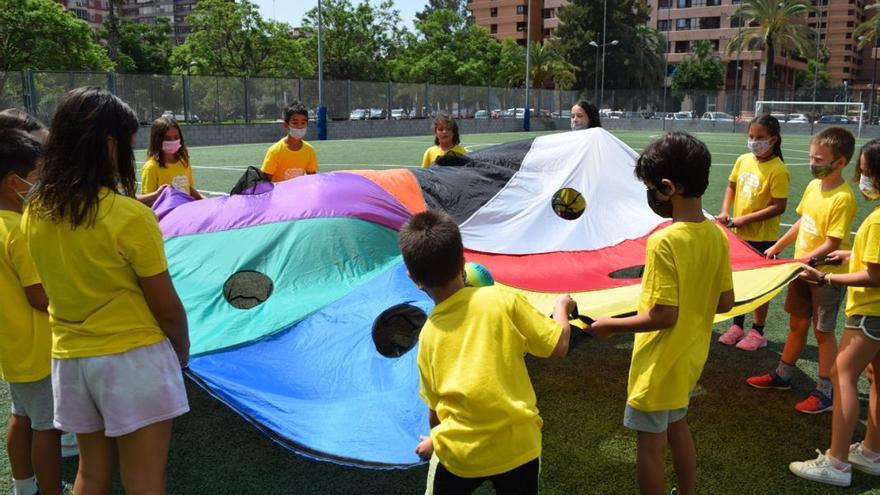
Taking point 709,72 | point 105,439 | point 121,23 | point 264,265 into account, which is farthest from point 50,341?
point 709,72

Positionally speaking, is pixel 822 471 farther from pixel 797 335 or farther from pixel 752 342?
pixel 752 342

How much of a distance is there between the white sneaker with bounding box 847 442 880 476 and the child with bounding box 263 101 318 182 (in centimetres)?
458

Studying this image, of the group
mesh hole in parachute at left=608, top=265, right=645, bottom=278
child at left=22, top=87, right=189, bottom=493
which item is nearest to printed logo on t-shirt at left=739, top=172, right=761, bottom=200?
Result: mesh hole in parachute at left=608, top=265, right=645, bottom=278

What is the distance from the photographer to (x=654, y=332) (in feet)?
8.95

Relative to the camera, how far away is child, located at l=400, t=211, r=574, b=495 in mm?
2133

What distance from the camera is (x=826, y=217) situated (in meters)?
3.88

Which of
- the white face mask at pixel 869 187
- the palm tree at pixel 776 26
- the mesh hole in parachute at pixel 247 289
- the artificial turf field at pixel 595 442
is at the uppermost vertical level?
the palm tree at pixel 776 26

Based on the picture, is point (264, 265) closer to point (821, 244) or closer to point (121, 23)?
point (821, 244)

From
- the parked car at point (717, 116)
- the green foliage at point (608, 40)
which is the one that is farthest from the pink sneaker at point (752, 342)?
the green foliage at point (608, 40)

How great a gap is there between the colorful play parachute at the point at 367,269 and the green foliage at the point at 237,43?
4743 centimetres

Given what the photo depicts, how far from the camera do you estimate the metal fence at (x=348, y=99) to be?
78.5ft

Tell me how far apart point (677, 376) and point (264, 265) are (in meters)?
2.52

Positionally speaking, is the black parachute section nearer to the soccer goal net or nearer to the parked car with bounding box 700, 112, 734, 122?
the soccer goal net

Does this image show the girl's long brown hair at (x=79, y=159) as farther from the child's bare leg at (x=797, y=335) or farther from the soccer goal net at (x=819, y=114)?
the soccer goal net at (x=819, y=114)
